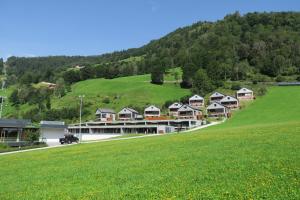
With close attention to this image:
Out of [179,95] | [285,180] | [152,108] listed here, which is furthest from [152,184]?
[179,95]

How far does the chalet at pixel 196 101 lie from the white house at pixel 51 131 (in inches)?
2805

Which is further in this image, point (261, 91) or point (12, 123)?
point (261, 91)

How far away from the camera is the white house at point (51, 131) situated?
299 feet

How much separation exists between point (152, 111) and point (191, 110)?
19.2 m

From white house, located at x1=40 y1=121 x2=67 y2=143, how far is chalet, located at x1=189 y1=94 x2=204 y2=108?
71237mm

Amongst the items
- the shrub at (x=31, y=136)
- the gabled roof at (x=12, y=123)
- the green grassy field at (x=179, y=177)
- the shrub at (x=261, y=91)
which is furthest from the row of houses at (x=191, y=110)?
the green grassy field at (x=179, y=177)

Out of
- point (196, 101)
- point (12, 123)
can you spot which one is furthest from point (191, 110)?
point (12, 123)

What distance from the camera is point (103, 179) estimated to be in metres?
22.4

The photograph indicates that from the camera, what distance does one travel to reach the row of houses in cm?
14262

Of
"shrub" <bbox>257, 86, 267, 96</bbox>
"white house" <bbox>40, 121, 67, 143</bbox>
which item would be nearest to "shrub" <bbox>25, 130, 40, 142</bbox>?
"white house" <bbox>40, 121, 67, 143</bbox>

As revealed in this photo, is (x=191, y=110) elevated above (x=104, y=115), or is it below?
above

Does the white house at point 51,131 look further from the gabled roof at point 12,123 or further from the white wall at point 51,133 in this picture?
the gabled roof at point 12,123

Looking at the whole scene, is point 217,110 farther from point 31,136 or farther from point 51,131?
point 31,136

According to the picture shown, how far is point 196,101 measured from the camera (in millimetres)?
157625
